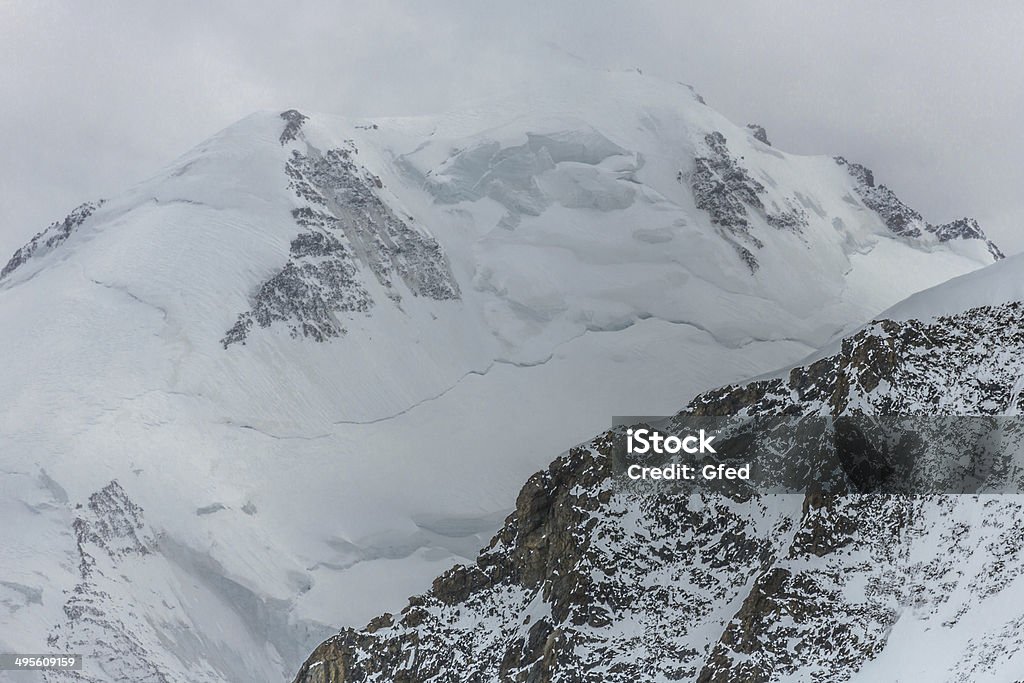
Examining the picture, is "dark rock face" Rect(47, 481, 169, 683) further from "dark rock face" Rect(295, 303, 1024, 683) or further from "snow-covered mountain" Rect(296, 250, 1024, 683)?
"dark rock face" Rect(295, 303, 1024, 683)

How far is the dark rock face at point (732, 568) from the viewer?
85500 mm

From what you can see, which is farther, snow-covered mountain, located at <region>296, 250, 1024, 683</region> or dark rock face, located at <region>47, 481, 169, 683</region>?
dark rock face, located at <region>47, 481, 169, 683</region>

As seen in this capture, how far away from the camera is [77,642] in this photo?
505 feet

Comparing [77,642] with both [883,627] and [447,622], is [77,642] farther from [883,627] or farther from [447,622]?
[883,627]

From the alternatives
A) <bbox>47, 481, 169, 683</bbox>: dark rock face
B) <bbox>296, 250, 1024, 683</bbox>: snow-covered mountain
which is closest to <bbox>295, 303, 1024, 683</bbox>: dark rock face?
<bbox>296, 250, 1024, 683</bbox>: snow-covered mountain

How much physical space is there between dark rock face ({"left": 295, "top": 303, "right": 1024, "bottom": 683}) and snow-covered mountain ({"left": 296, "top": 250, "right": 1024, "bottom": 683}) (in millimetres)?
144

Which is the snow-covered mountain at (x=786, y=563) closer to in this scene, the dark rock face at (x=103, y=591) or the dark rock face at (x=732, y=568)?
the dark rock face at (x=732, y=568)

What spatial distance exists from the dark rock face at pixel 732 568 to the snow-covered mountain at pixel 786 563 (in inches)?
5.7

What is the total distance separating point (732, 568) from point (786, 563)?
227 inches


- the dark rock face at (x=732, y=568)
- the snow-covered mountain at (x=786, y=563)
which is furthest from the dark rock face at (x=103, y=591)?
the dark rock face at (x=732, y=568)

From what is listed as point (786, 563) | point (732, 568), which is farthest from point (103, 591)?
point (786, 563)

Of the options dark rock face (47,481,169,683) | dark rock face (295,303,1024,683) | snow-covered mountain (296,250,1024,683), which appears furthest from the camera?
dark rock face (47,481,169,683)

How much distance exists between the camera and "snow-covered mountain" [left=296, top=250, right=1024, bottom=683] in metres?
83.6

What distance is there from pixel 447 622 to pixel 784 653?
3095 centimetres
